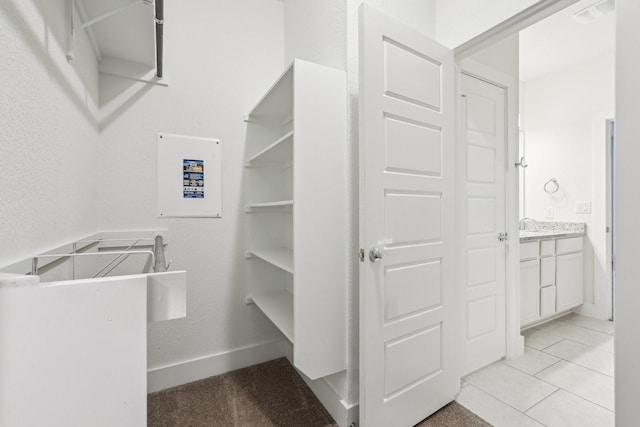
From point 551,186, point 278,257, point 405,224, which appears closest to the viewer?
point 405,224

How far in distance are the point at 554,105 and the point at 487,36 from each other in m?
2.88

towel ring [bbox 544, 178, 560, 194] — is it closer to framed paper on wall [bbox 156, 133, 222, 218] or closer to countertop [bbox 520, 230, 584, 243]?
countertop [bbox 520, 230, 584, 243]

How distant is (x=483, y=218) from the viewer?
2039mm

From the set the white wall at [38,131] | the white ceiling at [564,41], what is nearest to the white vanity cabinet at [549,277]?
the white ceiling at [564,41]

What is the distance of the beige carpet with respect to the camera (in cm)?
150

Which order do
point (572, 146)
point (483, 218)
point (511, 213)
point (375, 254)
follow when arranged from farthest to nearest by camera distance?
point (572, 146) → point (511, 213) → point (483, 218) → point (375, 254)

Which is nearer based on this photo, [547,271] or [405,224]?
[405,224]

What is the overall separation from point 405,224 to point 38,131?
1.47 m

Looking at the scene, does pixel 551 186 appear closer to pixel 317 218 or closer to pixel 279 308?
pixel 317 218

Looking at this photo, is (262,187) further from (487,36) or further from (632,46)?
(632,46)

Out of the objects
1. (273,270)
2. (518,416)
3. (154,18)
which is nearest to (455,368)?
(518,416)

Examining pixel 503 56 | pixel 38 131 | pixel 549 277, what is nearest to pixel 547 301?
pixel 549 277

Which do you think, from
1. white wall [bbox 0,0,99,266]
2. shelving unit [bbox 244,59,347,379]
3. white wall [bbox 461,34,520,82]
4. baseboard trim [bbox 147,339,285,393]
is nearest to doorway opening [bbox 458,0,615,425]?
white wall [bbox 461,34,520,82]

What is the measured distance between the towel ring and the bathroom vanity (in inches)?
19.0
